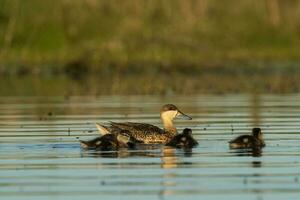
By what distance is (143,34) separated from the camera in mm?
44688

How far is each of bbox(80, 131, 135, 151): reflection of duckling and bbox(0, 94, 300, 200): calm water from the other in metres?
0.24

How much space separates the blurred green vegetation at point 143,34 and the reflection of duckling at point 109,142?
2282 cm

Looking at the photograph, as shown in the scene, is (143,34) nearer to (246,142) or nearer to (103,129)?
(103,129)

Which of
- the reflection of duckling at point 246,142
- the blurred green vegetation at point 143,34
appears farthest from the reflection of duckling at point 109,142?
the blurred green vegetation at point 143,34

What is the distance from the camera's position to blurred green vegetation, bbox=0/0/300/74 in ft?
140

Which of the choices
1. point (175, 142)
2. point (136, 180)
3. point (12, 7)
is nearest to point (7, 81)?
point (12, 7)

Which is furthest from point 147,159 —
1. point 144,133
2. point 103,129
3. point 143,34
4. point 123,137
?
point 143,34

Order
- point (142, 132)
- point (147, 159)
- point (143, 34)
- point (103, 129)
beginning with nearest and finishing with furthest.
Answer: point (147, 159) → point (142, 132) → point (103, 129) → point (143, 34)

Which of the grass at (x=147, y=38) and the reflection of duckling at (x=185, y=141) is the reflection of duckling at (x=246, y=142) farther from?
the grass at (x=147, y=38)

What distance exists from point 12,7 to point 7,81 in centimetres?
832

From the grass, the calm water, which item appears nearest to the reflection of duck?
the calm water

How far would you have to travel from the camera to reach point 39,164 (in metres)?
16.3

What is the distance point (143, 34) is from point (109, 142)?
26562mm

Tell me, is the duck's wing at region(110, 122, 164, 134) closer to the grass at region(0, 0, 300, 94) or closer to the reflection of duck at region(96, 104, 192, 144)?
the reflection of duck at region(96, 104, 192, 144)
